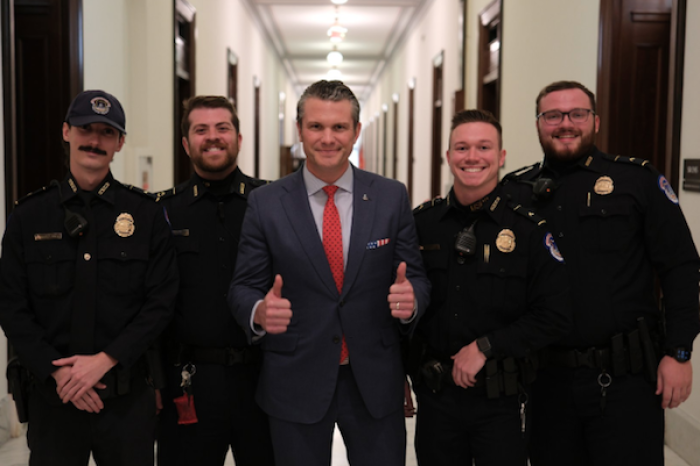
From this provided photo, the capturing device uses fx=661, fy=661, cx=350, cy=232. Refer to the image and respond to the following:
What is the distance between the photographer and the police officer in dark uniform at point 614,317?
2.03 m

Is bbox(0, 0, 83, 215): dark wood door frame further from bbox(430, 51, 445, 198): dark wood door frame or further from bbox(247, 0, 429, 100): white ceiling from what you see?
bbox(247, 0, 429, 100): white ceiling

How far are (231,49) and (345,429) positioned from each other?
727 cm

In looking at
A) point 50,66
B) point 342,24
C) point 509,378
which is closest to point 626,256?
point 509,378

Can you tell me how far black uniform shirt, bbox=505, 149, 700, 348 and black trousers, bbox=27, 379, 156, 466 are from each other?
1.31m

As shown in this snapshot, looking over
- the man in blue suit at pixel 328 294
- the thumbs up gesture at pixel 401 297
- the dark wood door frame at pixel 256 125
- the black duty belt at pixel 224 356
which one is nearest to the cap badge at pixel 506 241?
the man in blue suit at pixel 328 294

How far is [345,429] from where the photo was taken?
74.3 inches

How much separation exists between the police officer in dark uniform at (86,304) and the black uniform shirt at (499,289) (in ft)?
2.71

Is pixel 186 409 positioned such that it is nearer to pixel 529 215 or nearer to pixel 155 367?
pixel 155 367

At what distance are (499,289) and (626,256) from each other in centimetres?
47

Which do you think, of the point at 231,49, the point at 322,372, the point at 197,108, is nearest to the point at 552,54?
the point at 197,108

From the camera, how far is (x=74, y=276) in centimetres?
190

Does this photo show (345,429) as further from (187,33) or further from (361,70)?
(361,70)

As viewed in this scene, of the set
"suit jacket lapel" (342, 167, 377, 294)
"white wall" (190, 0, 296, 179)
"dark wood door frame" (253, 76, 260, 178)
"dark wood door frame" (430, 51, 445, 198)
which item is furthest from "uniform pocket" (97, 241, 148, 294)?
"dark wood door frame" (253, 76, 260, 178)

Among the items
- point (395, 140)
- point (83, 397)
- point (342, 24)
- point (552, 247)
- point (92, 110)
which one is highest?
point (342, 24)
